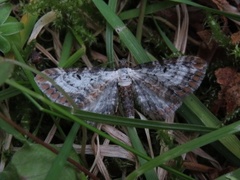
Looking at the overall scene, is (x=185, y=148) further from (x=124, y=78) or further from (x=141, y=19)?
(x=141, y=19)

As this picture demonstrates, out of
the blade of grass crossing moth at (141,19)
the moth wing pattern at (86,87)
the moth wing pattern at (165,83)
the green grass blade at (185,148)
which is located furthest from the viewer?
the blade of grass crossing moth at (141,19)

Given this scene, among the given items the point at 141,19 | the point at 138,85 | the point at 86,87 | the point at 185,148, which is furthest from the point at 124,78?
the point at 185,148

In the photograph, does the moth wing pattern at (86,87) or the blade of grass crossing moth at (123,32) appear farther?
the blade of grass crossing moth at (123,32)

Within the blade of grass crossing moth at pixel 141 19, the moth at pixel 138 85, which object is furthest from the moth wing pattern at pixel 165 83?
the blade of grass crossing moth at pixel 141 19

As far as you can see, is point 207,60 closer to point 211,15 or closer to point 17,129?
point 211,15

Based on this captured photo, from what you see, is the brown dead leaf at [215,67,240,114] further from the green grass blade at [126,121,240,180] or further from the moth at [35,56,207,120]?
the green grass blade at [126,121,240,180]

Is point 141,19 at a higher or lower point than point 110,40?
higher

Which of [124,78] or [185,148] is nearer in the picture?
[185,148]

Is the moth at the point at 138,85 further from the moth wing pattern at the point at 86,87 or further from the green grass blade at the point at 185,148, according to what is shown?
the green grass blade at the point at 185,148
